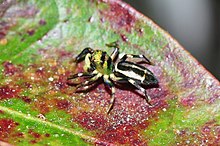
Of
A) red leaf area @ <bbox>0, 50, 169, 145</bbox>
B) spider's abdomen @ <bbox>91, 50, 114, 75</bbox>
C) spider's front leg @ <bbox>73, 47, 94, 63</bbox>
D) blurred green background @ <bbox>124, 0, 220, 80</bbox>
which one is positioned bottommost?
red leaf area @ <bbox>0, 50, 169, 145</bbox>

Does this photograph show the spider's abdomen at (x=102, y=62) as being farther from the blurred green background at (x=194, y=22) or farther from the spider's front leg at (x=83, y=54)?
the blurred green background at (x=194, y=22)

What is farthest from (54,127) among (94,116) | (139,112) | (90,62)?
(90,62)

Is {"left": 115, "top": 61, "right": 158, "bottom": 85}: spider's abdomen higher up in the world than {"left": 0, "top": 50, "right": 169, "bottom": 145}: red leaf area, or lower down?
higher up

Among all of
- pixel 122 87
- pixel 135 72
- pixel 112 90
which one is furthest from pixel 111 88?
pixel 135 72

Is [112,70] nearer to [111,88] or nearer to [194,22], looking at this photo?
[111,88]

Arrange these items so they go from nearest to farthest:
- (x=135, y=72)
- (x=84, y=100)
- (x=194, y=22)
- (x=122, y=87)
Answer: (x=84, y=100)
(x=122, y=87)
(x=135, y=72)
(x=194, y=22)

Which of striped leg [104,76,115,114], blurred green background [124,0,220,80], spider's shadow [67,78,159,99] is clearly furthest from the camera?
blurred green background [124,0,220,80]

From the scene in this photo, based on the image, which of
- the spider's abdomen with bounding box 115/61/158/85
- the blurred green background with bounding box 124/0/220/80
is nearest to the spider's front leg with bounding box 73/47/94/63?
the spider's abdomen with bounding box 115/61/158/85

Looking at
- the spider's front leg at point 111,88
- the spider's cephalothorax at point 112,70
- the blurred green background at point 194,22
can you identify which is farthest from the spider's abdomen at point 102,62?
the blurred green background at point 194,22

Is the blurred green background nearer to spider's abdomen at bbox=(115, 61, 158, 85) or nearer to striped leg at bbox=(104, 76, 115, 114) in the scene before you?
spider's abdomen at bbox=(115, 61, 158, 85)
